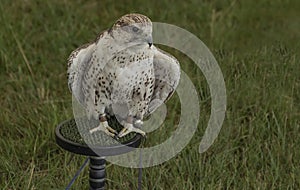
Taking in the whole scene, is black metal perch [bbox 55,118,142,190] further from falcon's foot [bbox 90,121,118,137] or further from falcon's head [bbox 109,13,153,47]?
falcon's head [bbox 109,13,153,47]

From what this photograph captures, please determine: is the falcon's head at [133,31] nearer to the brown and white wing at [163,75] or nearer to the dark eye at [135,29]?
the dark eye at [135,29]

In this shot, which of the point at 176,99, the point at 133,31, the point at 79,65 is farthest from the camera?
the point at 176,99

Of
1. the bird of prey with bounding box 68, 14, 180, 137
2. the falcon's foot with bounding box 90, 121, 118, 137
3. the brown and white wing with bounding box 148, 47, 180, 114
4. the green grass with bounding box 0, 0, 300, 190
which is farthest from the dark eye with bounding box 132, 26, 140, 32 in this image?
the green grass with bounding box 0, 0, 300, 190

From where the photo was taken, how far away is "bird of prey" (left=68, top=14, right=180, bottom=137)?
1.40 metres

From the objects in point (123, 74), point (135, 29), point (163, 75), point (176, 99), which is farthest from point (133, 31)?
point (176, 99)

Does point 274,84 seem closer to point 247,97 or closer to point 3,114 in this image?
point 247,97

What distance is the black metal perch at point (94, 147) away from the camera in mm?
1476

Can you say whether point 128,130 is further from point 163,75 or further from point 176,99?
point 176,99

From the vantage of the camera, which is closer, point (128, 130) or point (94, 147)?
point (94, 147)

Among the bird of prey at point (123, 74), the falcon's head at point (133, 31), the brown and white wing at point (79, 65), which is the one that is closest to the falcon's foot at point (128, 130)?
the bird of prey at point (123, 74)

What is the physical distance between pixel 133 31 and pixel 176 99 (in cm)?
122

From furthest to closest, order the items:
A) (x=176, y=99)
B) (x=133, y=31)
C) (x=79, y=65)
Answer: (x=176, y=99) → (x=79, y=65) → (x=133, y=31)

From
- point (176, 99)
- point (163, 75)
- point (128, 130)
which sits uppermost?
point (163, 75)

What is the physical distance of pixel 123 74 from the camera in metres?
1.44
